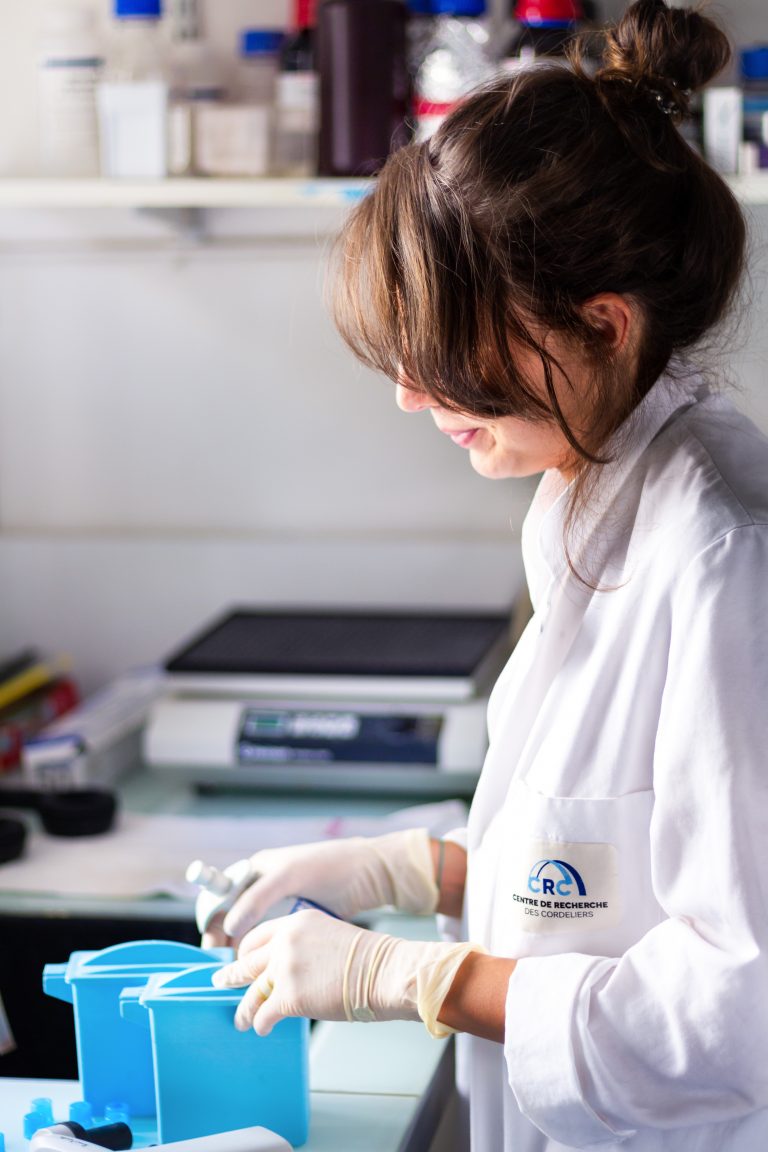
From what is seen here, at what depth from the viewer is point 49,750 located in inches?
68.2

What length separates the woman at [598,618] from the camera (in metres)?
0.81

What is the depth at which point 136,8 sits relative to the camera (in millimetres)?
1634

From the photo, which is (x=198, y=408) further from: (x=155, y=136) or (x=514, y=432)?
(x=514, y=432)

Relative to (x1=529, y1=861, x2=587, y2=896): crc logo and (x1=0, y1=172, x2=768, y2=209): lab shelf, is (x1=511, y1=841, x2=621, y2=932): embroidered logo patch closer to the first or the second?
(x1=529, y1=861, x2=587, y2=896): crc logo

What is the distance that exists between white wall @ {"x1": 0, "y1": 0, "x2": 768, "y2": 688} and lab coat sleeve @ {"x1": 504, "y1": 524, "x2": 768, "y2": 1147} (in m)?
1.17

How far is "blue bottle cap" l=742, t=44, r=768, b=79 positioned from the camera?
5.10 ft

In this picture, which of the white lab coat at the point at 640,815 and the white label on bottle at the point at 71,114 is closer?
the white lab coat at the point at 640,815

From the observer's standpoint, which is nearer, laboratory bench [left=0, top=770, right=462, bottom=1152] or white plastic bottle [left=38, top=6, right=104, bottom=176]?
laboratory bench [left=0, top=770, right=462, bottom=1152]

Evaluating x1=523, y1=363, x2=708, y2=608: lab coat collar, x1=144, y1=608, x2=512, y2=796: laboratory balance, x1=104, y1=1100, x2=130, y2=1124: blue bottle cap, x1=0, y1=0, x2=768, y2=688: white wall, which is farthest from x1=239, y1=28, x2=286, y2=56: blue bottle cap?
x1=104, y1=1100, x2=130, y2=1124: blue bottle cap

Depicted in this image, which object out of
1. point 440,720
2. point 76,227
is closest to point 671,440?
point 440,720

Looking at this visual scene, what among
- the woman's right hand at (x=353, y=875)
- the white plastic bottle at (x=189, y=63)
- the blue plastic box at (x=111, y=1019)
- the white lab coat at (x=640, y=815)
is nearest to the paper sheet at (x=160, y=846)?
the woman's right hand at (x=353, y=875)

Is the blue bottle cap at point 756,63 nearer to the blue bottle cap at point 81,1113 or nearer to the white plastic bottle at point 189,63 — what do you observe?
the white plastic bottle at point 189,63

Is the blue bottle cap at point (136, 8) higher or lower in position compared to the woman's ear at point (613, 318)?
higher

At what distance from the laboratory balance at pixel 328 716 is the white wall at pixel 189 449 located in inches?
10.3
